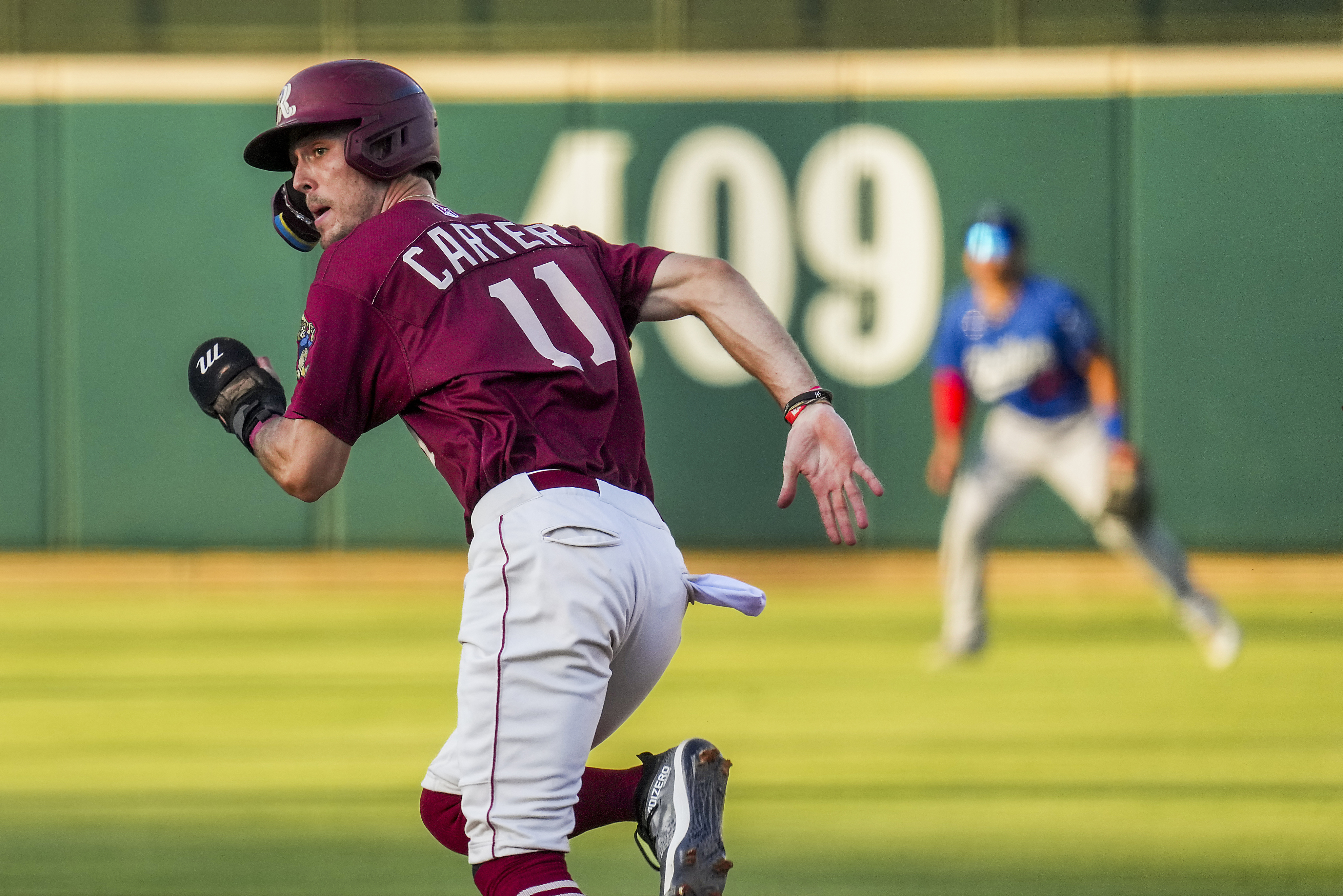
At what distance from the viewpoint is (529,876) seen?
3340mm

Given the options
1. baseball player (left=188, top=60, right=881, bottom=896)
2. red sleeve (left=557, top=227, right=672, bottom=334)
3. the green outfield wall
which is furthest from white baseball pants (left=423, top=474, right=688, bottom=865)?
the green outfield wall

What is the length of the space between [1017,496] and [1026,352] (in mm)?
754

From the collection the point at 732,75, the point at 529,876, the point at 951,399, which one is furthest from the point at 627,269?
the point at 732,75

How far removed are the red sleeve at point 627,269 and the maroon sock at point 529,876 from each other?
1116 millimetres

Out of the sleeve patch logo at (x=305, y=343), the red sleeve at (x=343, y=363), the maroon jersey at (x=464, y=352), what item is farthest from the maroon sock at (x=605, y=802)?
the sleeve patch logo at (x=305, y=343)

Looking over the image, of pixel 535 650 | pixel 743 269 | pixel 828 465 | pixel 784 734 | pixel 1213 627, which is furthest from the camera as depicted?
pixel 743 269

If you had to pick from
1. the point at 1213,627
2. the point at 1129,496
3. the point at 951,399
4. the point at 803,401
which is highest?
the point at 803,401

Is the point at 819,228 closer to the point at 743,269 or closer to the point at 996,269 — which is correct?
the point at 743,269

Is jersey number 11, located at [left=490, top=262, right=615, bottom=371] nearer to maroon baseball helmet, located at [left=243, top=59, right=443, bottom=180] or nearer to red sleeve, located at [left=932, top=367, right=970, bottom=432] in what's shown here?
maroon baseball helmet, located at [left=243, top=59, right=443, bottom=180]

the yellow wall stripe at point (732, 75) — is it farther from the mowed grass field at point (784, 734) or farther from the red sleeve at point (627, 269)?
the red sleeve at point (627, 269)

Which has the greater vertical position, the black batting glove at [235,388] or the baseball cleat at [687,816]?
the black batting glove at [235,388]

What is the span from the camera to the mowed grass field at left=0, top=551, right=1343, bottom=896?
5.03 meters

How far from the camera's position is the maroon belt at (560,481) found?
341 centimetres

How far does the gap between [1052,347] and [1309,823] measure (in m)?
3.91
